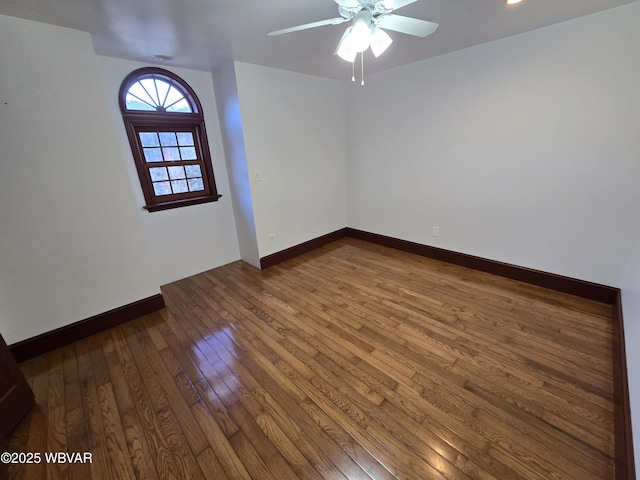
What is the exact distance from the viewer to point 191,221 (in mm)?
3174

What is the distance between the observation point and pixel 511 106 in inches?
96.4

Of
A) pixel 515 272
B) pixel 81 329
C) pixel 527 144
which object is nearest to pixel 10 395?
pixel 81 329

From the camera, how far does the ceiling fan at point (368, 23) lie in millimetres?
1317

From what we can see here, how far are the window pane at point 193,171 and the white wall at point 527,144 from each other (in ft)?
7.89

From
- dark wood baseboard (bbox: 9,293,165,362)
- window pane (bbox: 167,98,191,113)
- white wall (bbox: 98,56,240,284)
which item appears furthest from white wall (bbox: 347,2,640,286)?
dark wood baseboard (bbox: 9,293,165,362)

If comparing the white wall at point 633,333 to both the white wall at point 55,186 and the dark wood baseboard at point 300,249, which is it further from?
the white wall at point 55,186

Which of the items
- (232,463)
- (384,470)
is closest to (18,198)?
(232,463)

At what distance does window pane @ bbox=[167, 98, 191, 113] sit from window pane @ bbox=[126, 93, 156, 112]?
202 millimetres

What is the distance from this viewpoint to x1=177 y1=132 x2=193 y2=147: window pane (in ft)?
9.69

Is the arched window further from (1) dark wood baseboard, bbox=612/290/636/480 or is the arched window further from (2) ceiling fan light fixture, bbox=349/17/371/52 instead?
(1) dark wood baseboard, bbox=612/290/636/480

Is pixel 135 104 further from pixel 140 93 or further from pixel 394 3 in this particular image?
pixel 394 3

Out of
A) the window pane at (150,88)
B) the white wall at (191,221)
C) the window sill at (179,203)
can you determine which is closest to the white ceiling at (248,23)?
the window pane at (150,88)

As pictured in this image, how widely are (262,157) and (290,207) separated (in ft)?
2.53

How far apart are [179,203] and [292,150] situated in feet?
5.08
